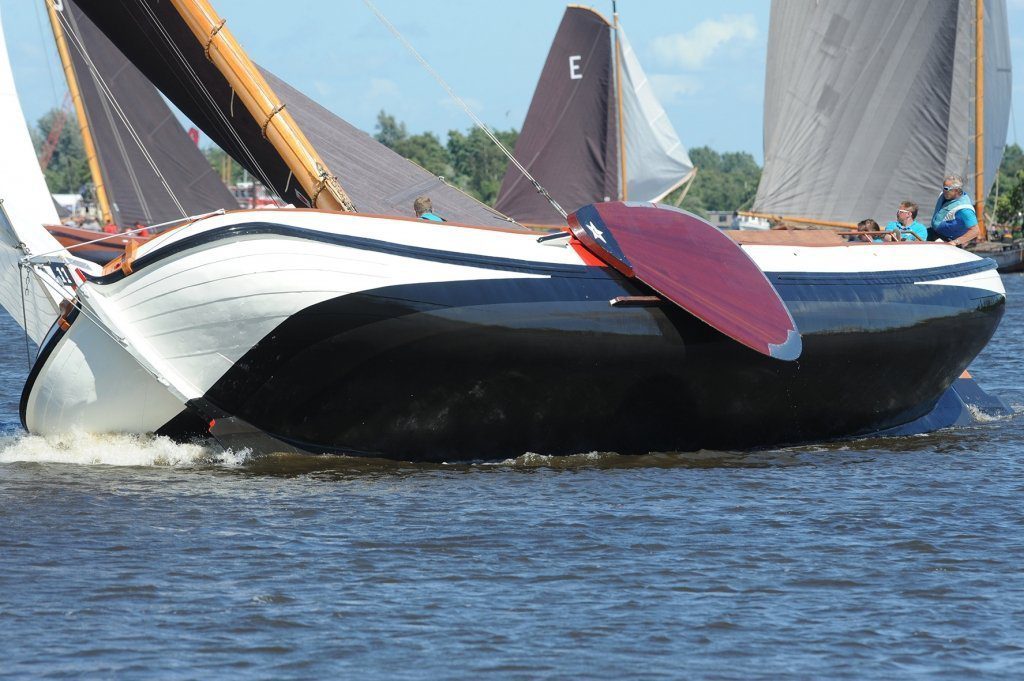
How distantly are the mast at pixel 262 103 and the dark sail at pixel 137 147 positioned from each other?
22.0 metres

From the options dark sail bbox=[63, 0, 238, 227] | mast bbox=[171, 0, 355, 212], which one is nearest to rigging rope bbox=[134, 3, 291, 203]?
mast bbox=[171, 0, 355, 212]

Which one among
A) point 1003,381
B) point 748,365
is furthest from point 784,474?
point 1003,381

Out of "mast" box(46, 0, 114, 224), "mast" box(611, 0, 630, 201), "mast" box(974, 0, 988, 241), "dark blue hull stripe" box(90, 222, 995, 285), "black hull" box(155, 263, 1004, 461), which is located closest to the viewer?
"dark blue hull stripe" box(90, 222, 995, 285)

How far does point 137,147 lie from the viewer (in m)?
40.3

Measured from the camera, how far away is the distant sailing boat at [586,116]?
55.2 m

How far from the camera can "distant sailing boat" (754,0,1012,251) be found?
3950cm

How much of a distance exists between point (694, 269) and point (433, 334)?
2.73m

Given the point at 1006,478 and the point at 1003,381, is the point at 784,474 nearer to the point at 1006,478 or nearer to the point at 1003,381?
the point at 1006,478

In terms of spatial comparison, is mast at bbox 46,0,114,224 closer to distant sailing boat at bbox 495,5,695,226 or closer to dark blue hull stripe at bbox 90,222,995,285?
distant sailing boat at bbox 495,5,695,226

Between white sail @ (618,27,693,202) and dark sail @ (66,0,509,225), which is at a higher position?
white sail @ (618,27,693,202)

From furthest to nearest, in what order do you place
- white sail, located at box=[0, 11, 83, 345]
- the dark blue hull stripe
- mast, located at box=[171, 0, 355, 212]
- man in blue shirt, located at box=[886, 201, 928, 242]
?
man in blue shirt, located at box=[886, 201, 928, 242]
mast, located at box=[171, 0, 355, 212]
white sail, located at box=[0, 11, 83, 345]
the dark blue hull stripe

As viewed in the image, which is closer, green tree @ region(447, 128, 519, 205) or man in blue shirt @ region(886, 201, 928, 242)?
man in blue shirt @ region(886, 201, 928, 242)

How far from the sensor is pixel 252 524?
12.0 m

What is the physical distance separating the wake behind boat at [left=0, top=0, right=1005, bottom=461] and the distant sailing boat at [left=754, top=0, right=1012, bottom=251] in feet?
82.1
